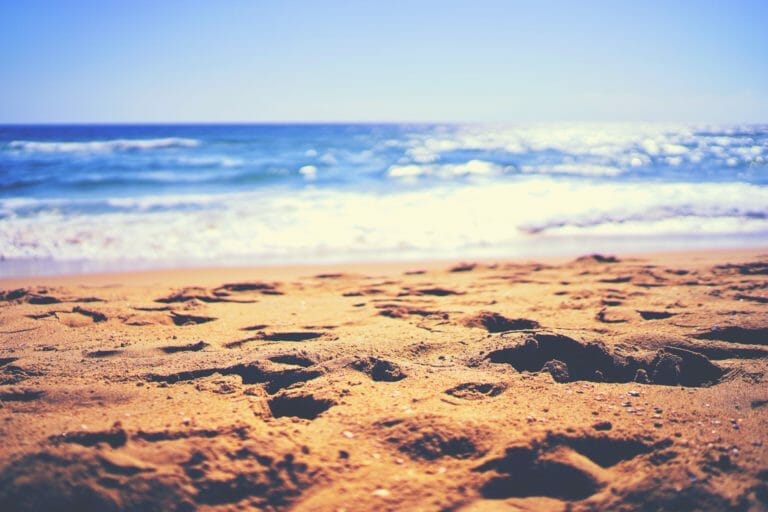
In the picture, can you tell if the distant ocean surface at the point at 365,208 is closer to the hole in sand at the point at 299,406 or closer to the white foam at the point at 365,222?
the white foam at the point at 365,222

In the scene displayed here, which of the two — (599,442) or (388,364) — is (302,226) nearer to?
(388,364)

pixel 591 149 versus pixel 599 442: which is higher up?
pixel 591 149

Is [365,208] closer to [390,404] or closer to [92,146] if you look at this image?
[390,404]

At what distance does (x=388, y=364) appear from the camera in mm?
2963

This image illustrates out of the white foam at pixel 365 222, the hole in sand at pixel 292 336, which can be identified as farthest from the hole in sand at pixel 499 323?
the white foam at pixel 365 222

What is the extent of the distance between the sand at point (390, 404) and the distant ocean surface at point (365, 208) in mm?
3152

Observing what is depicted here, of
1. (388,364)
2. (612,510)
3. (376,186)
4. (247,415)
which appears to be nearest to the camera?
(612,510)

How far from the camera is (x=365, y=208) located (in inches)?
420

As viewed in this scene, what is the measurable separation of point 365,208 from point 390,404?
8.26 metres

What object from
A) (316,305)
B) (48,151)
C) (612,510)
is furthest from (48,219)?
(48,151)

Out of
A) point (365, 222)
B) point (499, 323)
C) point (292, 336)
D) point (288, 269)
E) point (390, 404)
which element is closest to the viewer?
point (390, 404)

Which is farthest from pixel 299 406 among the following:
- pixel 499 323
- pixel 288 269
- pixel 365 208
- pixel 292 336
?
pixel 365 208

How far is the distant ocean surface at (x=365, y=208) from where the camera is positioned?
25.1 ft

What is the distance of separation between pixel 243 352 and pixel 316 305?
1315mm
